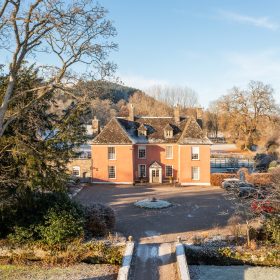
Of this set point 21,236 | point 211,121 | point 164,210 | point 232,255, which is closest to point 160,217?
point 164,210

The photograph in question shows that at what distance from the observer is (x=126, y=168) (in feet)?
137

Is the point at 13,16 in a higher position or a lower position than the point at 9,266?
higher

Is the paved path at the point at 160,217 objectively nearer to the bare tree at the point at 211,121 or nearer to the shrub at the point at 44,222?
the shrub at the point at 44,222

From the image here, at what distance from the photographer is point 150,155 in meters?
42.5

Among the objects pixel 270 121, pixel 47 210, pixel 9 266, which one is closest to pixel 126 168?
pixel 47 210

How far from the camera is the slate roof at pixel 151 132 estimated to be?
136ft

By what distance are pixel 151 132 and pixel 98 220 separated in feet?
78.6

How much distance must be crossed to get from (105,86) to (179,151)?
87.3 ft

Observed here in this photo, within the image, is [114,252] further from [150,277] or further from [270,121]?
[270,121]

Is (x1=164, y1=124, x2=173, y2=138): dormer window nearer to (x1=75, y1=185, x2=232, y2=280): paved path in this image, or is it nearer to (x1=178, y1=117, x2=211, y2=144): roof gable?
(x1=178, y1=117, x2=211, y2=144): roof gable

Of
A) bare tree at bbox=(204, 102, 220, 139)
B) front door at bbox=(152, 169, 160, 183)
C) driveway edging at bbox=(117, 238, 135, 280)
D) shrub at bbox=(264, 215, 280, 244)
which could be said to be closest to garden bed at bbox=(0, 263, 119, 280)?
driveway edging at bbox=(117, 238, 135, 280)

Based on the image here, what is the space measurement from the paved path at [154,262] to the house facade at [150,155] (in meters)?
22.8

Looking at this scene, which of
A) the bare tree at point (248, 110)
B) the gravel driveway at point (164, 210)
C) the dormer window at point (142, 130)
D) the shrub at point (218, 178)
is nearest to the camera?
the gravel driveway at point (164, 210)

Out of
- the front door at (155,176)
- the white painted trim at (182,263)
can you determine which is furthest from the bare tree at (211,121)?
the white painted trim at (182,263)
